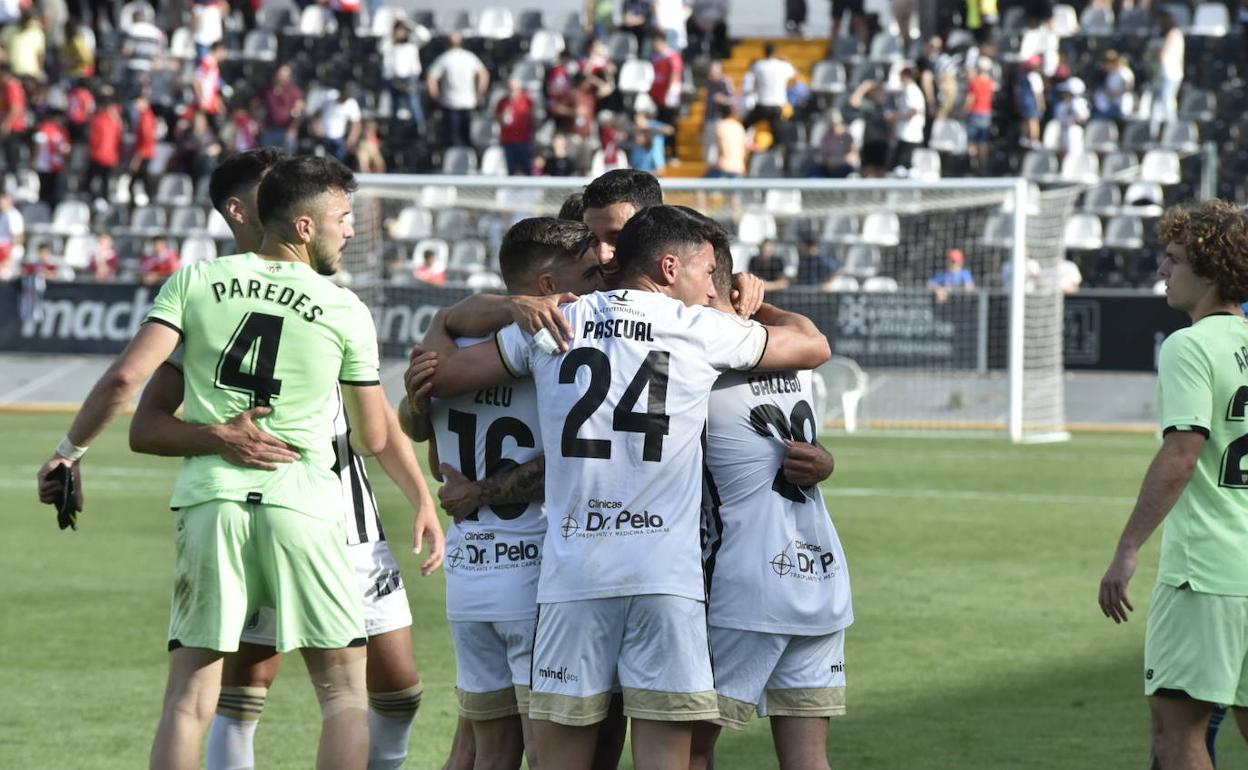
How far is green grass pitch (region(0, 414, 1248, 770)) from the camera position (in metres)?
7.01

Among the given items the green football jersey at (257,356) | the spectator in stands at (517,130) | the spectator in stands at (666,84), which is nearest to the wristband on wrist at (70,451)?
the green football jersey at (257,356)

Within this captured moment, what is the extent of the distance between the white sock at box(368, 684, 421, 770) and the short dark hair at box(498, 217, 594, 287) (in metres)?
1.41

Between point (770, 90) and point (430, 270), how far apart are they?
7419mm

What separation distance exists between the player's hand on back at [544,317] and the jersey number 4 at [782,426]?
0.60m

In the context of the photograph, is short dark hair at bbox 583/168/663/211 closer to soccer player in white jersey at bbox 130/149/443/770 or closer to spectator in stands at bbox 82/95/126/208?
soccer player in white jersey at bbox 130/149/443/770

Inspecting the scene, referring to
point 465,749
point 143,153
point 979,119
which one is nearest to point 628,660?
point 465,749

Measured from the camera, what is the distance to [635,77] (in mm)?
29000

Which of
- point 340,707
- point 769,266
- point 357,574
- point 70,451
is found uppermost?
point 70,451

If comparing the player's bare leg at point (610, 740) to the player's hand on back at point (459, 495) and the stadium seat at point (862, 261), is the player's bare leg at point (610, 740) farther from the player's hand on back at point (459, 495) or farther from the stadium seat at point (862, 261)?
the stadium seat at point (862, 261)

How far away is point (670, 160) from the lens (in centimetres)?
2878

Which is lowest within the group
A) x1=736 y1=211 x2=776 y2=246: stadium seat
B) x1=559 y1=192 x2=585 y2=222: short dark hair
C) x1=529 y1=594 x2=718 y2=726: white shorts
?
x1=736 y1=211 x2=776 y2=246: stadium seat

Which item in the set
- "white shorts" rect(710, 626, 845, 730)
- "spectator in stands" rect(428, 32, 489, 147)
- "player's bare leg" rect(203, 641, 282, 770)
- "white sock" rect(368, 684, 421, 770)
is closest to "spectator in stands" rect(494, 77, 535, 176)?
"spectator in stands" rect(428, 32, 489, 147)

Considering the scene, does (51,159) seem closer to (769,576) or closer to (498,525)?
(498,525)

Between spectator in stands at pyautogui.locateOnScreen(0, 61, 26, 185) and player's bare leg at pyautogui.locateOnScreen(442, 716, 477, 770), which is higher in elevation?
spectator in stands at pyautogui.locateOnScreen(0, 61, 26, 185)
